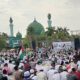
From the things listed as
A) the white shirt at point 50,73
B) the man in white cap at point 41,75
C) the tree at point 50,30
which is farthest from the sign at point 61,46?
the tree at point 50,30

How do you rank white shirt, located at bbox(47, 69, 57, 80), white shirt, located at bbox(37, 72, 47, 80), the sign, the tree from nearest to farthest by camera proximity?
white shirt, located at bbox(37, 72, 47, 80), white shirt, located at bbox(47, 69, 57, 80), the sign, the tree

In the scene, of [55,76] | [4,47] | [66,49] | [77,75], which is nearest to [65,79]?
→ [55,76]

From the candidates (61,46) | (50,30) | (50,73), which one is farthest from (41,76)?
(50,30)

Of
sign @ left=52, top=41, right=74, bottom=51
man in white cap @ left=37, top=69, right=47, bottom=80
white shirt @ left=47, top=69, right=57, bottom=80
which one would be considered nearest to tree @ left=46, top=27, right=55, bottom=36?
sign @ left=52, top=41, right=74, bottom=51

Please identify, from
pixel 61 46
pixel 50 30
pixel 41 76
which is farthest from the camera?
pixel 50 30

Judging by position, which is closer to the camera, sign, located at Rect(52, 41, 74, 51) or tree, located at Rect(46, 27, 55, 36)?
sign, located at Rect(52, 41, 74, 51)

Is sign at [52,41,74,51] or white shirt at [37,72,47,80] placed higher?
sign at [52,41,74,51]

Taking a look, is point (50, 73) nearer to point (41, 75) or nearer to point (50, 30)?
point (41, 75)

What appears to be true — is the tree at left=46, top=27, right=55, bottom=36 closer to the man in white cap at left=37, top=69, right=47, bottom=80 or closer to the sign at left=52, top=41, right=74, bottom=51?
the sign at left=52, top=41, right=74, bottom=51

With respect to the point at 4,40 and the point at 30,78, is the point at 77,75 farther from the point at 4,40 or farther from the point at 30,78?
the point at 4,40

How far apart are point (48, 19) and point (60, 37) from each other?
54934 millimetres

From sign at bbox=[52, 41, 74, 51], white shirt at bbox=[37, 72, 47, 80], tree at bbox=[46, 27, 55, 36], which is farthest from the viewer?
tree at bbox=[46, 27, 55, 36]

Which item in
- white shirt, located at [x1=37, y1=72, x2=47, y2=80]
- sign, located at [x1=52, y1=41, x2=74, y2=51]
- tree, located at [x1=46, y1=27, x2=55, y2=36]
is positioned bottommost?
white shirt, located at [x1=37, y1=72, x2=47, y2=80]

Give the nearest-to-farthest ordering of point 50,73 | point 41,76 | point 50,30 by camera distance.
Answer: point 41,76, point 50,73, point 50,30
